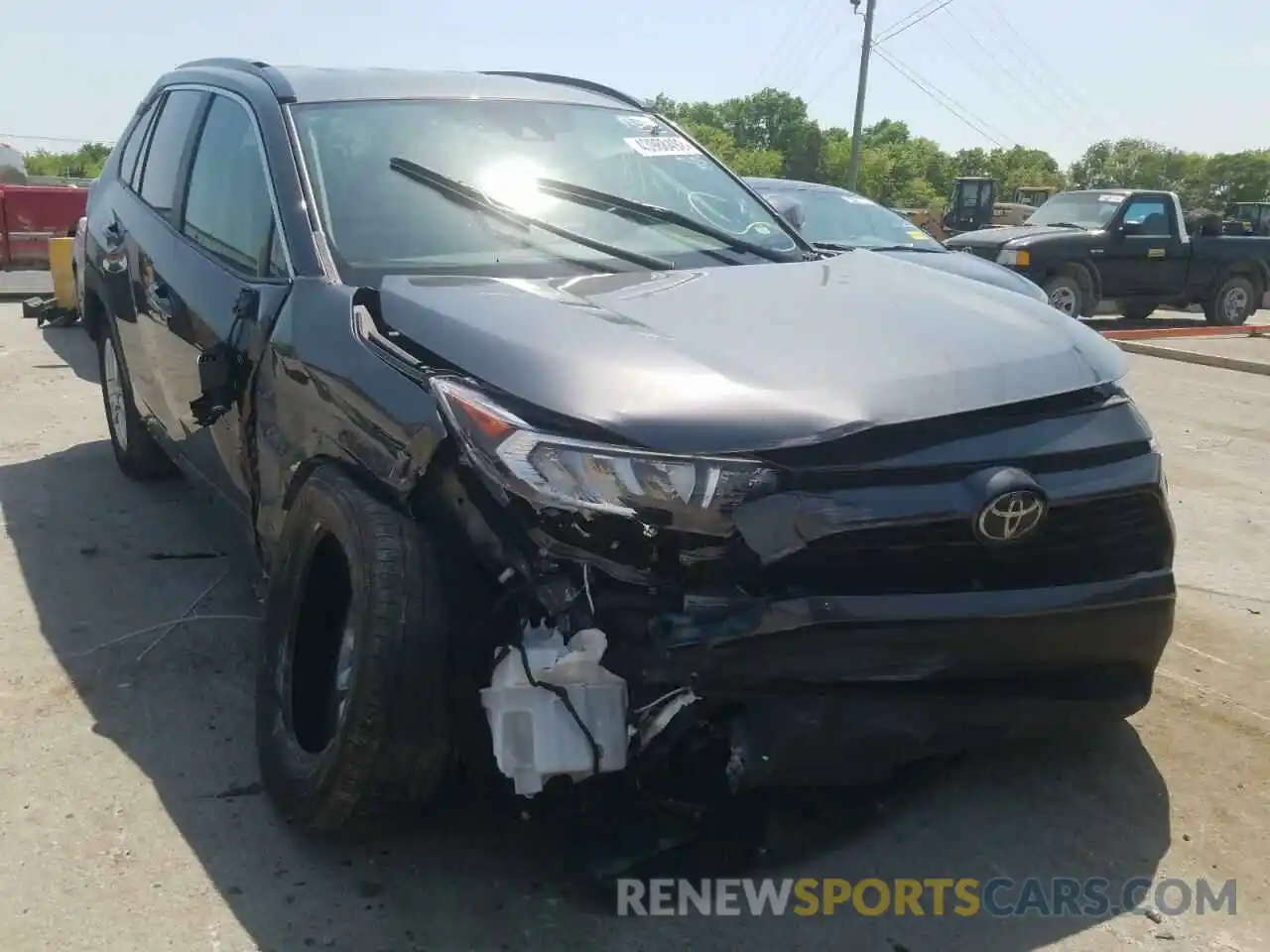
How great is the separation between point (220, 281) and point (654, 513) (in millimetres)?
1994

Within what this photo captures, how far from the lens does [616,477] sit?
2.42 m

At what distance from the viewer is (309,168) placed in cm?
354

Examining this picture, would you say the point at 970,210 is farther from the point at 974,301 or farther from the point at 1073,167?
the point at 1073,167

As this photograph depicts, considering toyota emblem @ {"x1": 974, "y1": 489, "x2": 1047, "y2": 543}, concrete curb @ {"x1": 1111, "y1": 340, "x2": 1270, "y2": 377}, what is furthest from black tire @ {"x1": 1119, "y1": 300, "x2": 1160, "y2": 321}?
toyota emblem @ {"x1": 974, "y1": 489, "x2": 1047, "y2": 543}

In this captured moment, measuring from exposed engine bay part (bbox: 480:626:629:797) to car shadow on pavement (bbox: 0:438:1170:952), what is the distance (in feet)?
1.27

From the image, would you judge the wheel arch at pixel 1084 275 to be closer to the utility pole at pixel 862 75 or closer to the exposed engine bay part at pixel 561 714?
the exposed engine bay part at pixel 561 714

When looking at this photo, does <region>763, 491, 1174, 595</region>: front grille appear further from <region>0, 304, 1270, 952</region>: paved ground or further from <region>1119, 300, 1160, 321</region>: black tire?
<region>1119, 300, 1160, 321</region>: black tire

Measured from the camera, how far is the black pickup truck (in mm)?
14797

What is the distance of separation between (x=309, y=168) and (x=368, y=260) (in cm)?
44

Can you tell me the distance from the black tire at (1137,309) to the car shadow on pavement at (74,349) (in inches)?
492

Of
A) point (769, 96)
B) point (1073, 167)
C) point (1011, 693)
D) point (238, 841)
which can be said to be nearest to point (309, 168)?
point (238, 841)

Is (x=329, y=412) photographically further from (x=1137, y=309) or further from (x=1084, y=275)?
(x=1137, y=309)

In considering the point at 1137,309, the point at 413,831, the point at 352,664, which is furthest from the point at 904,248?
the point at 1137,309

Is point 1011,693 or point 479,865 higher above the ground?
point 1011,693
